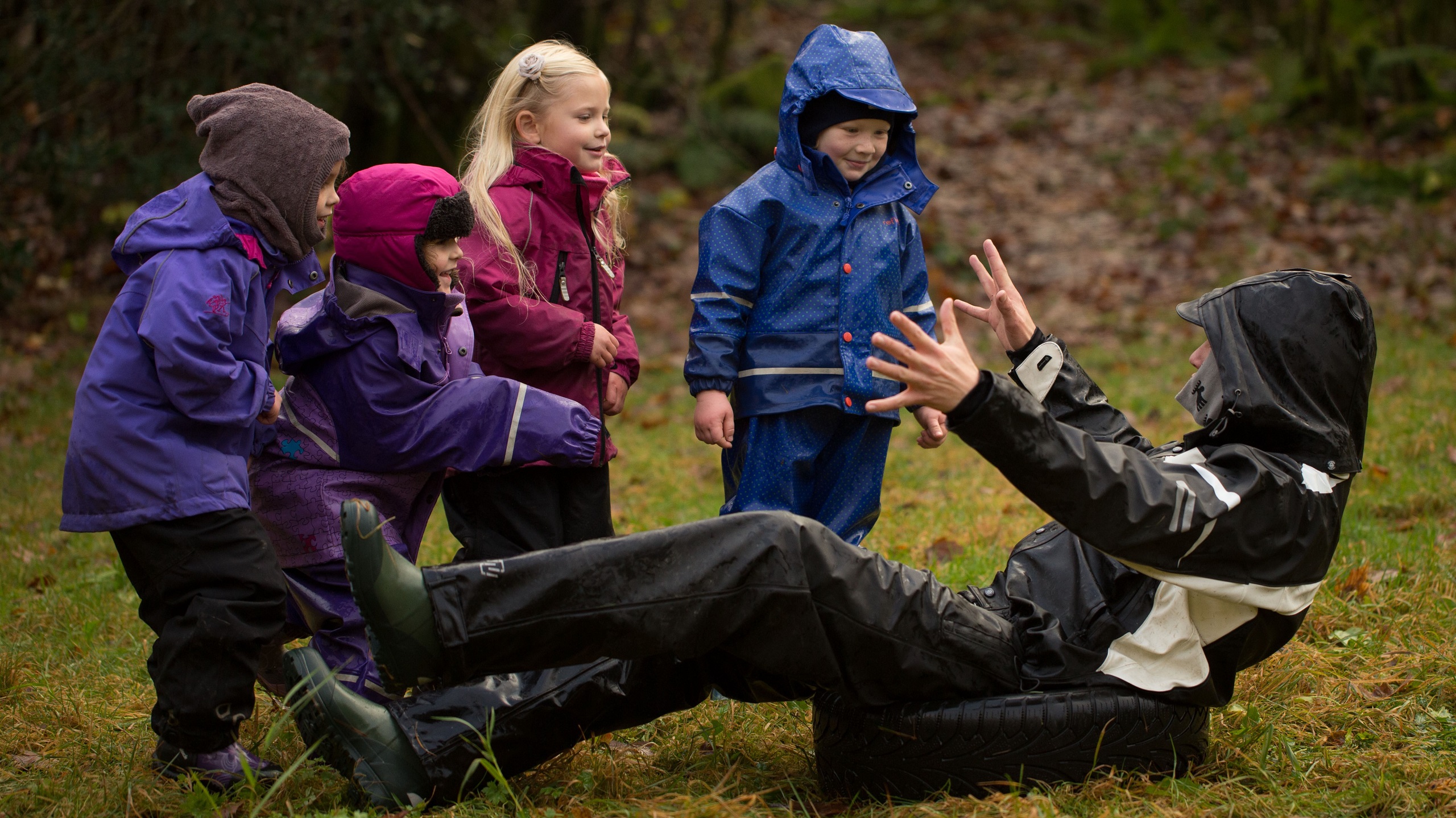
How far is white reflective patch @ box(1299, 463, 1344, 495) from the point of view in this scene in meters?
2.70

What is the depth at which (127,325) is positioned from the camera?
9.23 feet

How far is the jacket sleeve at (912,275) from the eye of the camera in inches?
154

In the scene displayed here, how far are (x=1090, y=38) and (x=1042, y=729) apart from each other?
1631 cm

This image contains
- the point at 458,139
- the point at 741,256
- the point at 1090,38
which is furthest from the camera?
the point at 1090,38

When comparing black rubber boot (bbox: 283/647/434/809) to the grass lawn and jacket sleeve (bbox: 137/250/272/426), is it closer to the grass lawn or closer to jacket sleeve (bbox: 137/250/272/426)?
the grass lawn

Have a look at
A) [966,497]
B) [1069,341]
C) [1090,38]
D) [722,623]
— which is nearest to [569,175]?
[722,623]

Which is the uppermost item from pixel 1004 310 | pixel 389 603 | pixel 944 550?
pixel 1004 310

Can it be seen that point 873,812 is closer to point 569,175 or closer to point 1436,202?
point 569,175

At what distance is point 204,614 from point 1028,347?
2.27 m

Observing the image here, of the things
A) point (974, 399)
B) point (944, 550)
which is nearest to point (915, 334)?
point (974, 399)

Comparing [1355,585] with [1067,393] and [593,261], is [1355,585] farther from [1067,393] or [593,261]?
[593,261]

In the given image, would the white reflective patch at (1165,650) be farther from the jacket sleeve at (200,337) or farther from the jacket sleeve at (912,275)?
the jacket sleeve at (200,337)

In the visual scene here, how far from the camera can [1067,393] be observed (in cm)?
335

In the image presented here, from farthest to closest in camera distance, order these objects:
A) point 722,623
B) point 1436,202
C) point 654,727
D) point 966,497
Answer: point 1436,202 < point 966,497 < point 654,727 < point 722,623
